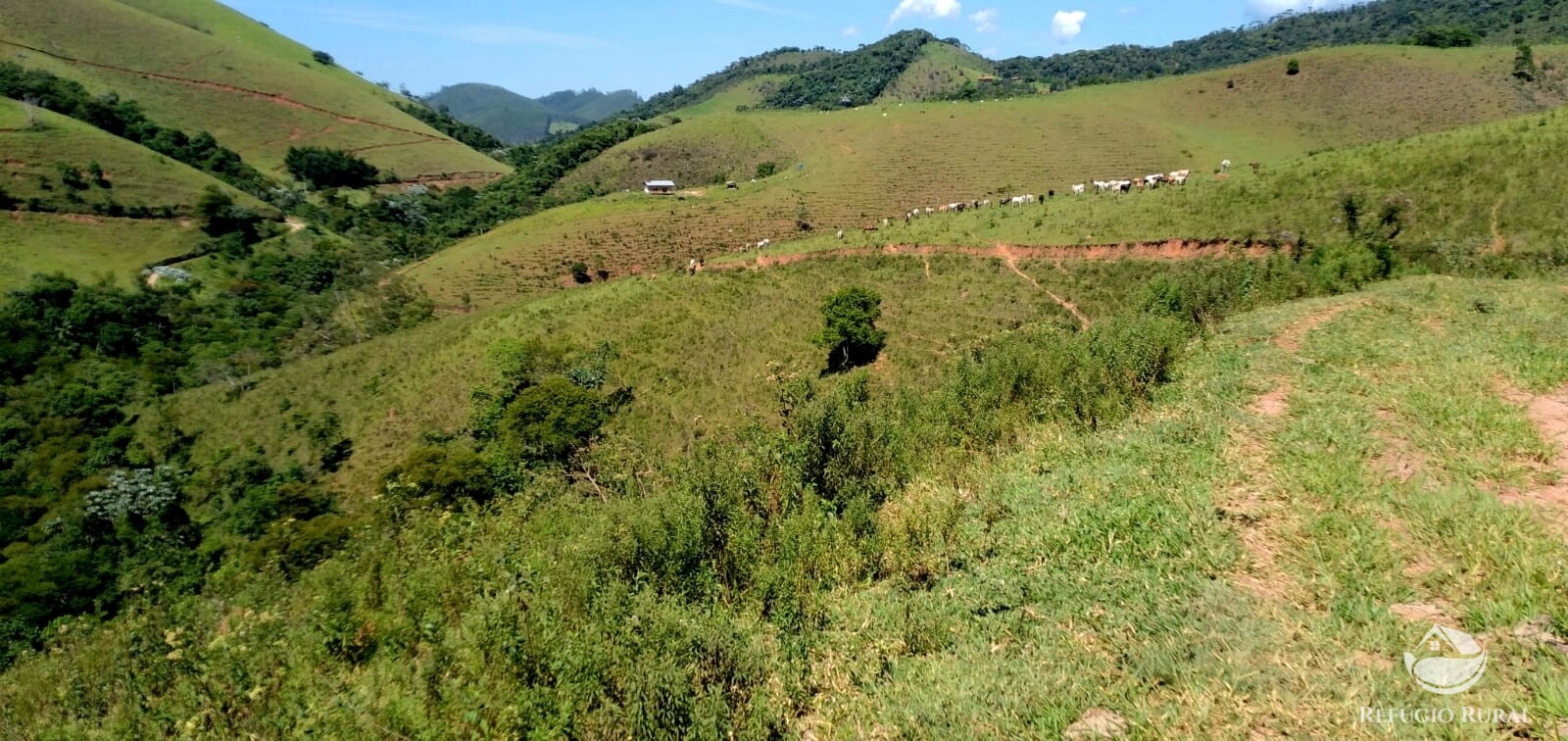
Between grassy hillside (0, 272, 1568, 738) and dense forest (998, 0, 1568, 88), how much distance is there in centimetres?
14707

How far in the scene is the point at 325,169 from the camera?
96.7 metres

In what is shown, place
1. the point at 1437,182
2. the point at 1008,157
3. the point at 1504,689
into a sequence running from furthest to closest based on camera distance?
the point at 1008,157 < the point at 1437,182 < the point at 1504,689

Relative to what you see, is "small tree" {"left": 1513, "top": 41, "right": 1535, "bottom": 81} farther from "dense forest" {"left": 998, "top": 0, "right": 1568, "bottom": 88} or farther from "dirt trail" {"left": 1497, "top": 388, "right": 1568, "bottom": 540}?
"dirt trail" {"left": 1497, "top": 388, "right": 1568, "bottom": 540}

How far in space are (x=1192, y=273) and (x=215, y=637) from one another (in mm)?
31653

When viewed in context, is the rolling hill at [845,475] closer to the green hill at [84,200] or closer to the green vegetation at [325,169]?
the green hill at [84,200]

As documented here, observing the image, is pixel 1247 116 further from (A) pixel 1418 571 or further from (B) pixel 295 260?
(B) pixel 295 260

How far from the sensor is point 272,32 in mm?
156750

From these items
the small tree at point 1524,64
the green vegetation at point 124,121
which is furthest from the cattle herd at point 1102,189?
the green vegetation at point 124,121

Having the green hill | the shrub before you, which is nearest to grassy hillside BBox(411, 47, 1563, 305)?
the shrub

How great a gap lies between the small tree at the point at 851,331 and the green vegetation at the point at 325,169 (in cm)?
10529

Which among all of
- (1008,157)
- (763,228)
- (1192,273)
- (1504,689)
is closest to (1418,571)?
(1504,689)

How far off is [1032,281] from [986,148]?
4576 centimetres

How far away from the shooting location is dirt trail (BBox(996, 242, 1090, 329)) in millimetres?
27070

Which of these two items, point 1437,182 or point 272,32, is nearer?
point 1437,182
